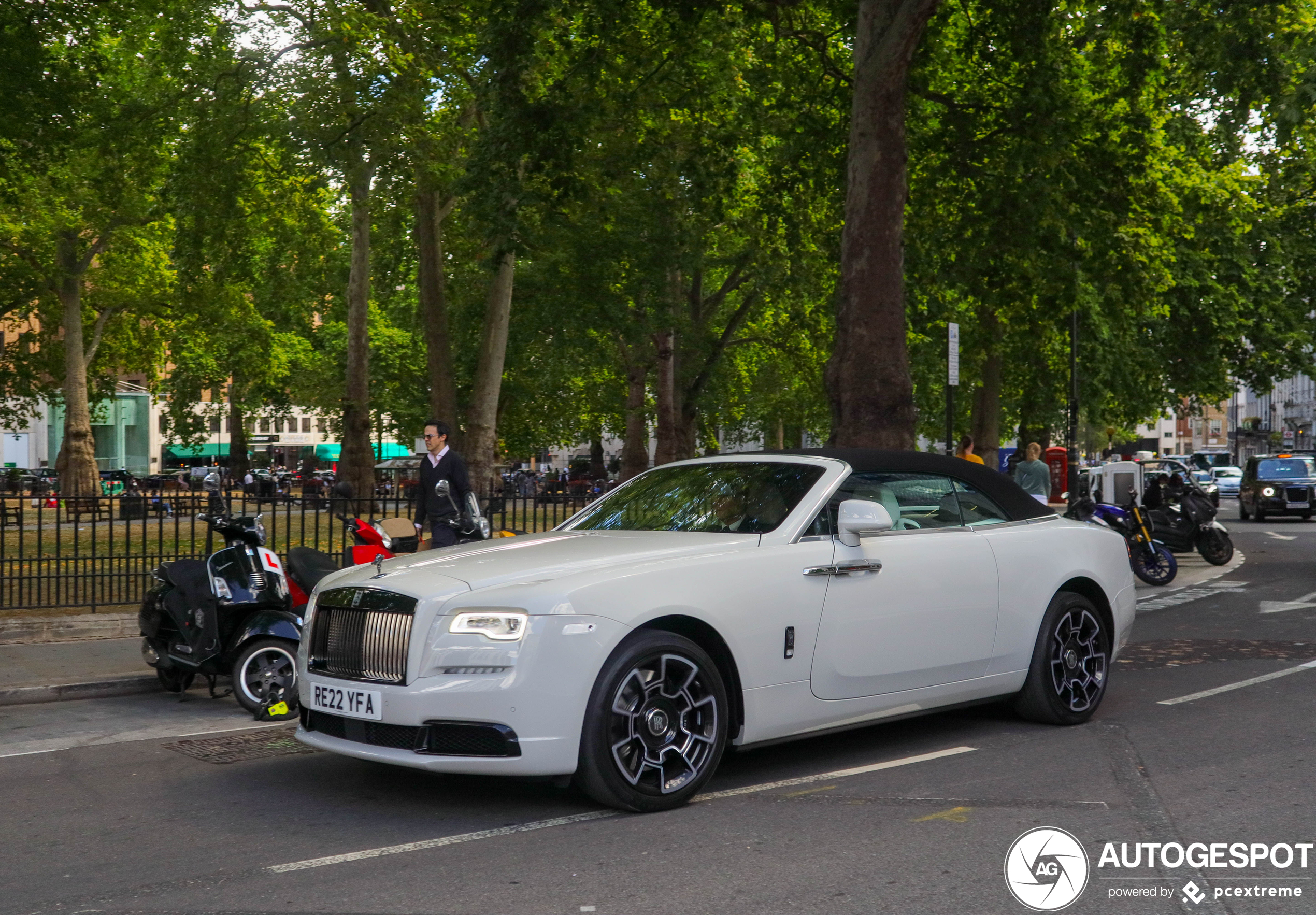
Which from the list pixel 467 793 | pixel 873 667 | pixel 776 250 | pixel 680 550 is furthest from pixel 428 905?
pixel 776 250

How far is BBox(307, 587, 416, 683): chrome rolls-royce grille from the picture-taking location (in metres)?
5.46

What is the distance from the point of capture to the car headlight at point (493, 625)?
5.29m

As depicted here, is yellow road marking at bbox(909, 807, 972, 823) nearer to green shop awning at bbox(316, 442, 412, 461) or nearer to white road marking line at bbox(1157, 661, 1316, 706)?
white road marking line at bbox(1157, 661, 1316, 706)

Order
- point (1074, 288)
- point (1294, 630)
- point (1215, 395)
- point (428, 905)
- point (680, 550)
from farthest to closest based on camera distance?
point (1215, 395)
point (1074, 288)
point (1294, 630)
point (680, 550)
point (428, 905)

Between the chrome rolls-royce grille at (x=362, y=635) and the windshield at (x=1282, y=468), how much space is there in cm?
3489

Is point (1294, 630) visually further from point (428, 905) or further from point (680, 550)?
point (428, 905)

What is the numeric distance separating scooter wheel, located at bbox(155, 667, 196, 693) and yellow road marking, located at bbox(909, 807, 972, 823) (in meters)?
5.78

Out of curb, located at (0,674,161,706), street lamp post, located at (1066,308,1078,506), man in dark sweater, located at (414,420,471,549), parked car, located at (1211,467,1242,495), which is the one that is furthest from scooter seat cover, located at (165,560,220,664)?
parked car, located at (1211,467,1242,495)

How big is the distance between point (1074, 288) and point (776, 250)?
1095 cm

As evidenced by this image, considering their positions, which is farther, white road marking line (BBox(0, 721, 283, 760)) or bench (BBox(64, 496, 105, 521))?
bench (BBox(64, 496, 105, 521))

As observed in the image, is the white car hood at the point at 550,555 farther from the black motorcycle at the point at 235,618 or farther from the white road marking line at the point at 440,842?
the black motorcycle at the point at 235,618

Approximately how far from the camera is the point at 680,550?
5.95m

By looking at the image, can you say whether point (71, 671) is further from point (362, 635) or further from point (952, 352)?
point (952, 352)

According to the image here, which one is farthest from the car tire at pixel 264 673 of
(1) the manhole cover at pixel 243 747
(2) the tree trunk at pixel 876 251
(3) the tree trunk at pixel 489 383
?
(3) the tree trunk at pixel 489 383
